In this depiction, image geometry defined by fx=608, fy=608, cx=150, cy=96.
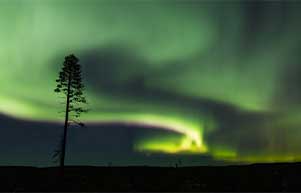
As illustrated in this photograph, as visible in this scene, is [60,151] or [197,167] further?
[197,167]

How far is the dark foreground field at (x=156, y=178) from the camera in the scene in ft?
208

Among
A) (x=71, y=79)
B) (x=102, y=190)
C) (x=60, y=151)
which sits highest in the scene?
(x=71, y=79)

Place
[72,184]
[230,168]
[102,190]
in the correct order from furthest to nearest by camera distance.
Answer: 1. [230,168]
2. [72,184]
3. [102,190]

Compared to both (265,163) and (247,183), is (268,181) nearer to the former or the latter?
(247,183)

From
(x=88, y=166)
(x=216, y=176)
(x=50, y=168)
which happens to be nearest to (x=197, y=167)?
(x=216, y=176)

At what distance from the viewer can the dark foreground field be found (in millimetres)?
63250

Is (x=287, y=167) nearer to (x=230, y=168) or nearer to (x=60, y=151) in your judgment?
(x=230, y=168)

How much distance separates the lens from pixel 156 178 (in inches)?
2672

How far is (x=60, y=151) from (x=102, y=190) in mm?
7537

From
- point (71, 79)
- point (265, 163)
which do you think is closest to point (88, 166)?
point (71, 79)

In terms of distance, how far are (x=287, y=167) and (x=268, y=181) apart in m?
4.56

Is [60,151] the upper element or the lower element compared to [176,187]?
upper

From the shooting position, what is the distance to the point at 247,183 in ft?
211

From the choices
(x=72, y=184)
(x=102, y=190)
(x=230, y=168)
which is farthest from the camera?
(x=230, y=168)
